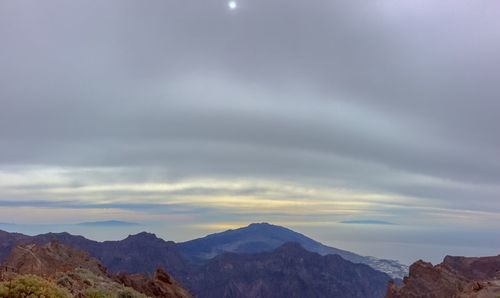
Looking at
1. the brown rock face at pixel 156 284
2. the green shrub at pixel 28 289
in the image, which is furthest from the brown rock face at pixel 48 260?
the green shrub at pixel 28 289

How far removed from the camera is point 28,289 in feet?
49.6

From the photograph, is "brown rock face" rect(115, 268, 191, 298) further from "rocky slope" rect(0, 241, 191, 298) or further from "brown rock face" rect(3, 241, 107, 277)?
"brown rock face" rect(3, 241, 107, 277)

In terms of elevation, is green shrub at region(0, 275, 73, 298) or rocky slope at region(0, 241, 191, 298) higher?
green shrub at region(0, 275, 73, 298)

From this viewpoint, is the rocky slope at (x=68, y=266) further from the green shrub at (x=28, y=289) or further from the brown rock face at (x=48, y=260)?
the green shrub at (x=28, y=289)

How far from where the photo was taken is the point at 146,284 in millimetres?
53250

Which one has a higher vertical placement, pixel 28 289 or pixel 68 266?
pixel 28 289

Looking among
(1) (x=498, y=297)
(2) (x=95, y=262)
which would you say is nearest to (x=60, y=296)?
(1) (x=498, y=297)

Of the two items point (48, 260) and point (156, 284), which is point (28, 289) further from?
point (156, 284)

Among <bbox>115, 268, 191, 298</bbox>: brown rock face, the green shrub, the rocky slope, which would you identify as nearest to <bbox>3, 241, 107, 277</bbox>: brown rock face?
the rocky slope

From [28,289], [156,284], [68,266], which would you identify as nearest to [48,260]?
[68,266]

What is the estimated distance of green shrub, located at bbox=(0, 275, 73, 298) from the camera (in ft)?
48.4

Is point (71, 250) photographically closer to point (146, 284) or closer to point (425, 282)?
point (146, 284)

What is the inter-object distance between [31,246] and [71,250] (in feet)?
19.3

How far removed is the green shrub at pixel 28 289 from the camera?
14.8 metres
